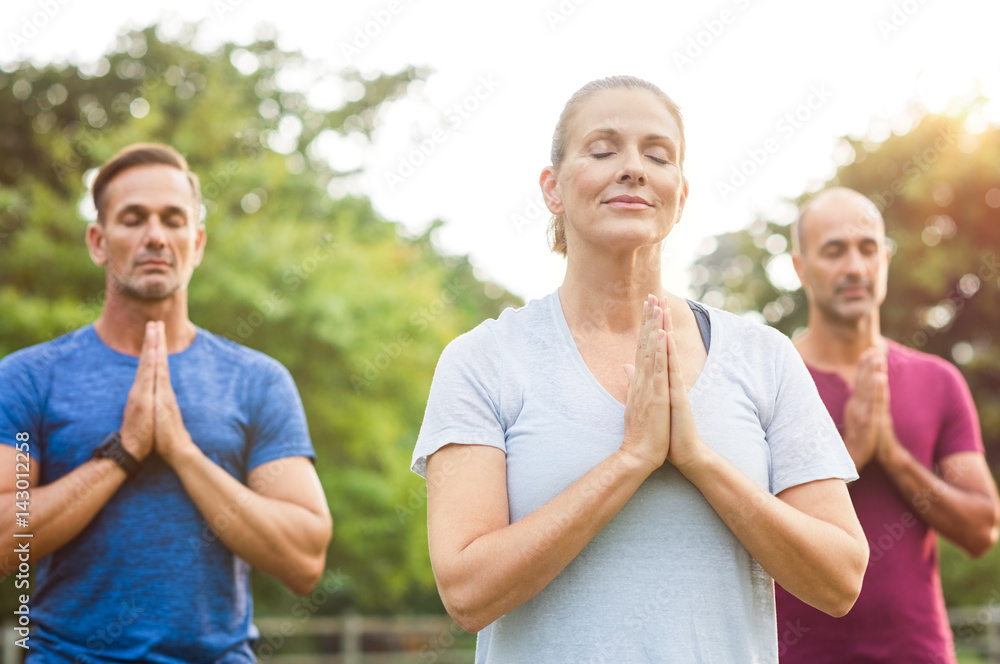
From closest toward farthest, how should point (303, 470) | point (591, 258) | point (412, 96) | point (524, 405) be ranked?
point (524, 405) → point (591, 258) → point (303, 470) → point (412, 96)

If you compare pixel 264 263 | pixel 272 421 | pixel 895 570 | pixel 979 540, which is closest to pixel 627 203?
pixel 272 421

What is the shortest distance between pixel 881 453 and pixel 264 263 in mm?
10470

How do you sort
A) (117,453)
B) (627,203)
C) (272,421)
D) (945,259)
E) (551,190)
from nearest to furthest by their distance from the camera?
(627,203)
(551,190)
(117,453)
(272,421)
(945,259)

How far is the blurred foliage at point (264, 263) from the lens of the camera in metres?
12.4

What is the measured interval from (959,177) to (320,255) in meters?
10.3

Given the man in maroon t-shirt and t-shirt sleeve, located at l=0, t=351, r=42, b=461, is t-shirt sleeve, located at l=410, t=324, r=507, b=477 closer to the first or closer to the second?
t-shirt sleeve, located at l=0, t=351, r=42, b=461

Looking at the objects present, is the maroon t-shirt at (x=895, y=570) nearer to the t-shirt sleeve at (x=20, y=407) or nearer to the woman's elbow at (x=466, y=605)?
the woman's elbow at (x=466, y=605)

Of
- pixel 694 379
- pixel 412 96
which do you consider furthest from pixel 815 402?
pixel 412 96

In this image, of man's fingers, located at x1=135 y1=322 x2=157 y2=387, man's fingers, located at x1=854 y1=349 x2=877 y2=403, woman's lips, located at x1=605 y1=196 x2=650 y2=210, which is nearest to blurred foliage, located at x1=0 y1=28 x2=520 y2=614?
man's fingers, located at x1=135 y1=322 x2=157 y2=387

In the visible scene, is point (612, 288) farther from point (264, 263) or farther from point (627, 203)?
point (264, 263)

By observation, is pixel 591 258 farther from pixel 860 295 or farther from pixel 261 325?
pixel 261 325

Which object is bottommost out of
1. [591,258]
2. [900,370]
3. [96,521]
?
[96,521]

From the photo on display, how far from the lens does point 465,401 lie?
217 cm

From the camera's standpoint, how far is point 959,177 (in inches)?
603
